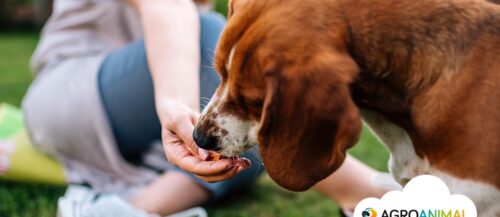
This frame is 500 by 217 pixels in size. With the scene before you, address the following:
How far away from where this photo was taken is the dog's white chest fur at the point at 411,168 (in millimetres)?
1729

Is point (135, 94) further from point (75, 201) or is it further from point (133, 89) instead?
point (75, 201)

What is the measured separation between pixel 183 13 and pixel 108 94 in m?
0.51

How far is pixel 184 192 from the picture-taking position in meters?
2.84

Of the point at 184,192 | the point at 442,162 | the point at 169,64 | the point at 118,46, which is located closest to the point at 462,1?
the point at 442,162

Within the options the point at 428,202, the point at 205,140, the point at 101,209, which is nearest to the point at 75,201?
the point at 101,209

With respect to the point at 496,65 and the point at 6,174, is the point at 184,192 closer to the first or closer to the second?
the point at 6,174

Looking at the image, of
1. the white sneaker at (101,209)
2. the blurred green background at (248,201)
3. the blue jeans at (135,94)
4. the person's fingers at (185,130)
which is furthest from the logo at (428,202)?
the blurred green background at (248,201)

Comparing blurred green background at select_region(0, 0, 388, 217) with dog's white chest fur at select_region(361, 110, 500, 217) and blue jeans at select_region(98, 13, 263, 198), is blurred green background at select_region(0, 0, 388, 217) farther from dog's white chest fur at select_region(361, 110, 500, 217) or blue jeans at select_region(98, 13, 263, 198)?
dog's white chest fur at select_region(361, 110, 500, 217)

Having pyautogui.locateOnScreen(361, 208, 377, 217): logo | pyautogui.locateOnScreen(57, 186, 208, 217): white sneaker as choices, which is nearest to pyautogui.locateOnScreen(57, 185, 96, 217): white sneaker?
pyautogui.locateOnScreen(57, 186, 208, 217): white sneaker

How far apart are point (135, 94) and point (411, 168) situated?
1.33 meters

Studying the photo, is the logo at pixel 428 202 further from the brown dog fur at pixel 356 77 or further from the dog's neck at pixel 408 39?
the dog's neck at pixel 408 39

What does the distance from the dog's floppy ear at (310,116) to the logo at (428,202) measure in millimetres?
160

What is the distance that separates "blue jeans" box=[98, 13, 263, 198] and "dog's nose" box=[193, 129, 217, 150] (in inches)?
36.8

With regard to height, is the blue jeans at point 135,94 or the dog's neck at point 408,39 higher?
the dog's neck at point 408,39
